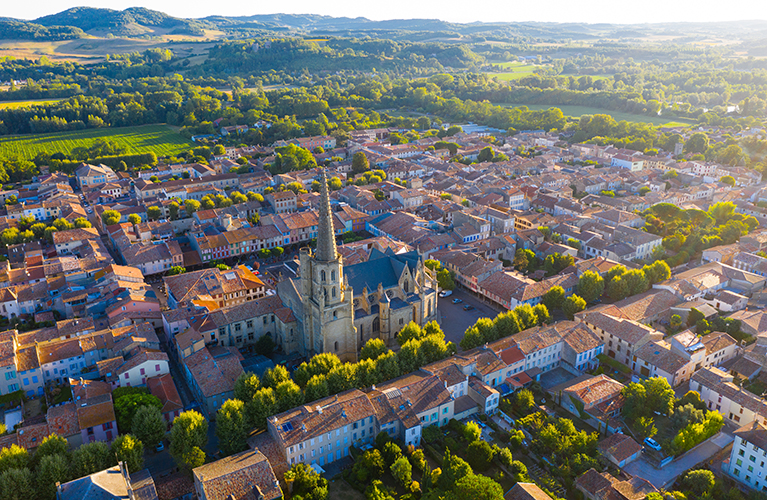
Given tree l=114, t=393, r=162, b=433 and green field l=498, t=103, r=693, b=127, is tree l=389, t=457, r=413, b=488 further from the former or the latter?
green field l=498, t=103, r=693, b=127

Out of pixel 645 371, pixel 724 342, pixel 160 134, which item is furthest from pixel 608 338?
pixel 160 134

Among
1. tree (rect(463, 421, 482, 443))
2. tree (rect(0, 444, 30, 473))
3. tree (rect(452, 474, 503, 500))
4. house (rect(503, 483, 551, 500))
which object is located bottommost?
tree (rect(463, 421, 482, 443))

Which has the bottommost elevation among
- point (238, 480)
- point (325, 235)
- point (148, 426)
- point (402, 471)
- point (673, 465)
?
point (673, 465)

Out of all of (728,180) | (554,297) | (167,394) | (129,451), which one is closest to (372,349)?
(167,394)

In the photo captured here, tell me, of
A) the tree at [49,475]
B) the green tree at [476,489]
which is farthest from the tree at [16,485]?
the green tree at [476,489]

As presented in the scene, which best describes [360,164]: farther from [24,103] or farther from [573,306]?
[24,103]

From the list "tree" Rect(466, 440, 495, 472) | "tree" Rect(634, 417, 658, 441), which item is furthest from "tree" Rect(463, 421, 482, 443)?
"tree" Rect(634, 417, 658, 441)
